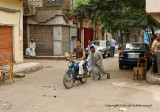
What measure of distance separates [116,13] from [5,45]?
6.25 m

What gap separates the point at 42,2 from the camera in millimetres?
22109

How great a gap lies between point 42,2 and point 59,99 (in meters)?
16.6

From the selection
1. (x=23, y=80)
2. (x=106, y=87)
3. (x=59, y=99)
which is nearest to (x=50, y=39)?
(x=23, y=80)

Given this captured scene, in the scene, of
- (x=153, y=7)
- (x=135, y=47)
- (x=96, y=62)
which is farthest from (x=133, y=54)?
(x=153, y=7)

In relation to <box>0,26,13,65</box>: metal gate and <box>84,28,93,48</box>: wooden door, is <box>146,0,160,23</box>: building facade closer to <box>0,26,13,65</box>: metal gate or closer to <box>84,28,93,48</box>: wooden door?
<box>0,26,13,65</box>: metal gate

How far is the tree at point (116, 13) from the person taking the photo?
1094cm

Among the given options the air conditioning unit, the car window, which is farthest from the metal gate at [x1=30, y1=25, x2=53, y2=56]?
the car window


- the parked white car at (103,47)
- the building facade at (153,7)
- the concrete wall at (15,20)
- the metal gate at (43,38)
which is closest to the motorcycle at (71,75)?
the building facade at (153,7)

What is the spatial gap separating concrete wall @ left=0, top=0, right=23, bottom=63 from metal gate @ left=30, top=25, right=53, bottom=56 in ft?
22.8

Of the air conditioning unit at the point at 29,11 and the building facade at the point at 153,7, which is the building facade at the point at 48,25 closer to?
the air conditioning unit at the point at 29,11

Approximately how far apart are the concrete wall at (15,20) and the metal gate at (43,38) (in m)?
6.96

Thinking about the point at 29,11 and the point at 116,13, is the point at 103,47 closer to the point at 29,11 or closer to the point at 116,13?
the point at 29,11

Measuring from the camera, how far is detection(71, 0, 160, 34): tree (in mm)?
10941

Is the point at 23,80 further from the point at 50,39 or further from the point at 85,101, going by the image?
the point at 50,39
